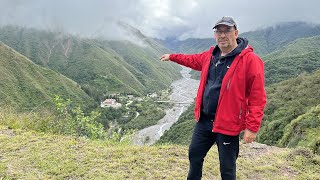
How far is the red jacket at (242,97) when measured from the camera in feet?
10.6

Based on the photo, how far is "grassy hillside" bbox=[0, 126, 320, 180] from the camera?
4.96m

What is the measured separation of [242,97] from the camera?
10.9 feet

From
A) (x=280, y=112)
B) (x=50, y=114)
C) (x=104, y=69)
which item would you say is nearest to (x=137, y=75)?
(x=104, y=69)

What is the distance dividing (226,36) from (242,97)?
0.69m

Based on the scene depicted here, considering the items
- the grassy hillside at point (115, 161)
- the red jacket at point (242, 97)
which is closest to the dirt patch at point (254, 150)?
the grassy hillside at point (115, 161)

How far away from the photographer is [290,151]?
21.4ft

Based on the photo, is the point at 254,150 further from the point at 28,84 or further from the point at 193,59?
the point at 28,84

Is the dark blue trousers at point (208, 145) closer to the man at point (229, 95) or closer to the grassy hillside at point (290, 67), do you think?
the man at point (229, 95)

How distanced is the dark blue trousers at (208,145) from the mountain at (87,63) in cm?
10167

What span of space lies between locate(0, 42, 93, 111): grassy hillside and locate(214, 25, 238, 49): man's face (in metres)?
68.8

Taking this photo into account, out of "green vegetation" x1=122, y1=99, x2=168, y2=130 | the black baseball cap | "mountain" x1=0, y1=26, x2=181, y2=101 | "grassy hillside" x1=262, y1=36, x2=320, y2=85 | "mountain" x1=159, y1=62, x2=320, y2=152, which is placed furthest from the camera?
"mountain" x1=0, y1=26, x2=181, y2=101

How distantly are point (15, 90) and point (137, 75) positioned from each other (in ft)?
294

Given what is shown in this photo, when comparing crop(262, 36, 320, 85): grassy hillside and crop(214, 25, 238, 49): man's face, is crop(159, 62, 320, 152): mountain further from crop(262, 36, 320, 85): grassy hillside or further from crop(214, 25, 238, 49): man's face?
crop(262, 36, 320, 85): grassy hillside

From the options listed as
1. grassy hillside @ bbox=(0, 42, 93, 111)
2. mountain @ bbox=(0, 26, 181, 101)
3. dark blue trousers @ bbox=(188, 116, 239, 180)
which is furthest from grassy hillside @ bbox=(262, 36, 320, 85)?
dark blue trousers @ bbox=(188, 116, 239, 180)
